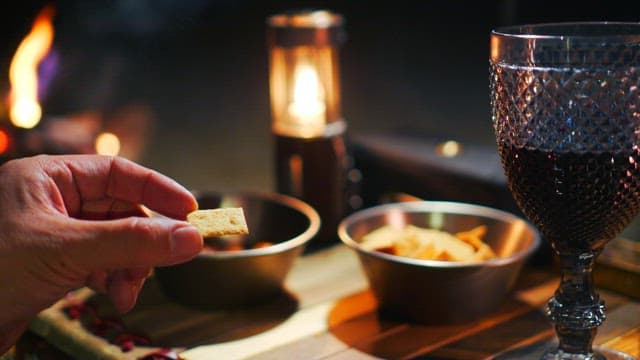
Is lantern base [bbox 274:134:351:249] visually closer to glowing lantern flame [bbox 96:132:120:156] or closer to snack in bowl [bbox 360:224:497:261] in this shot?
snack in bowl [bbox 360:224:497:261]

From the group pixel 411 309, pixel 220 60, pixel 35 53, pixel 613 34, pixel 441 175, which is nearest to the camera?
pixel 613 34

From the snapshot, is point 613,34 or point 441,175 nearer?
point 613,34

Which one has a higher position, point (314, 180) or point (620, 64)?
point (620, 64)

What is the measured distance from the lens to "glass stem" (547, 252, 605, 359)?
2.76ft

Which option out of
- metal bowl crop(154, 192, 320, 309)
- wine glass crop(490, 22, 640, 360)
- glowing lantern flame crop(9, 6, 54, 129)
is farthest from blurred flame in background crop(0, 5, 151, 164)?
wine glass crop(490, 22, 640, 360)

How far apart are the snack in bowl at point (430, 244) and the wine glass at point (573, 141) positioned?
178 mm

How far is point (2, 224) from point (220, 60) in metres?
1.18

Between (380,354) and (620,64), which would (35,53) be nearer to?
(380,354)

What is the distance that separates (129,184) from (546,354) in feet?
1.69

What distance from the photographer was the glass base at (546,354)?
2.87ft

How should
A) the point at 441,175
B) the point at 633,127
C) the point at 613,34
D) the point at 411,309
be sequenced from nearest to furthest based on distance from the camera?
the point at 633,127
the point at 613,34
the point at 411,309
the point at 441,175

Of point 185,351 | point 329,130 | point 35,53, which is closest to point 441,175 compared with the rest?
point 329,130

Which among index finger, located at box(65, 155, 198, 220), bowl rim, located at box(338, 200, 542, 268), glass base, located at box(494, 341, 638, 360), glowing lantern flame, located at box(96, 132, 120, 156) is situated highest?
index finger, located at box(65, 155, 198, 220)

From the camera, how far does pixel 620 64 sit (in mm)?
783
